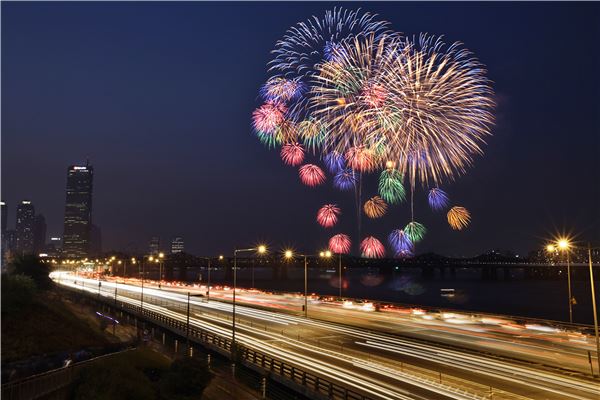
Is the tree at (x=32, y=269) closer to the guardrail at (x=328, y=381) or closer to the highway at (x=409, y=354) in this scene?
the highway at (x=409, y=354)

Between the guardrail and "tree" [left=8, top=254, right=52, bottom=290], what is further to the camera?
"tree" [left=8, top=254, right=52, bottom=290]

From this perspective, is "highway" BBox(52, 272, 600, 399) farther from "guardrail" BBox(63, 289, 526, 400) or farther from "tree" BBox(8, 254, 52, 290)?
"tree" BBox(8, 254, 52, 290)

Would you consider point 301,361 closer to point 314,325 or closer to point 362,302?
point 314,325

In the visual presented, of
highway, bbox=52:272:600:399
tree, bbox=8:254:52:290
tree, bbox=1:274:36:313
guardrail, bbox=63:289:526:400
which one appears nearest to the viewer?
guardrail, bbox=63:289:526:400

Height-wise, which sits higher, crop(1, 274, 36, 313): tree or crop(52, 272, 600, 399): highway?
crop(1, 274, 36, 313): tree

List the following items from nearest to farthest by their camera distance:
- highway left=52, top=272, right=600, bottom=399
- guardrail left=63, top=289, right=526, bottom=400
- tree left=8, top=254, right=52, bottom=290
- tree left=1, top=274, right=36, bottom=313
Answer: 1. guardrail left=63, top=289, right=526, bottom=400
2. highway left=52, top=272, right=600, bottom=399
3. tree left=1, top=274, right=36, bottom=313
4. tree left=8, top=254, right=52, bottom=290

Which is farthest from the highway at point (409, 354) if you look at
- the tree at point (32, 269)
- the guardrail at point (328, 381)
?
the tree at point (32, 269)

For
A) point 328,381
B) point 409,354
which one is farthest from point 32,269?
point 328,381

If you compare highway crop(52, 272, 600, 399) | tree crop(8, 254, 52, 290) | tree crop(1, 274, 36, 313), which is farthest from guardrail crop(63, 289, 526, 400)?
tree crop(8, 254, 52, 290)

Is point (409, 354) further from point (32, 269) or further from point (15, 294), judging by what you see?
point (32, 269)
